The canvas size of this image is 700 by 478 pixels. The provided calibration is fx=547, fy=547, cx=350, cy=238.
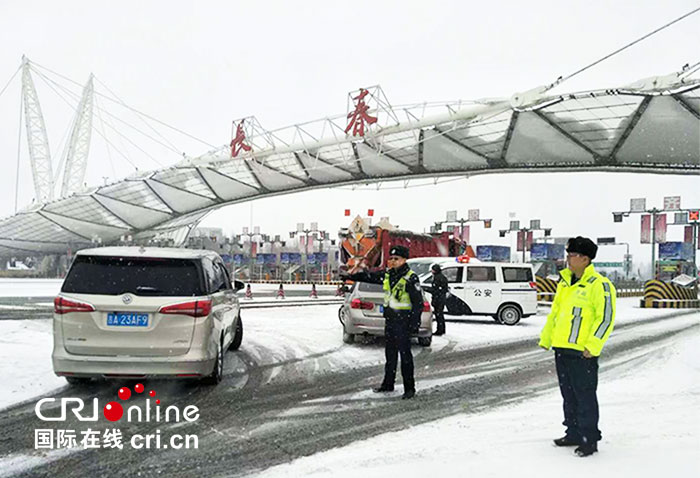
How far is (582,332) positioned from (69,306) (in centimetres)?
525

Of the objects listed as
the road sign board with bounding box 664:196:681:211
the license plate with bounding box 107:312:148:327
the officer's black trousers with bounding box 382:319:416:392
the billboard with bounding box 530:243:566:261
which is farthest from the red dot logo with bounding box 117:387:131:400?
the billboard with bounding box 530:243:566:261

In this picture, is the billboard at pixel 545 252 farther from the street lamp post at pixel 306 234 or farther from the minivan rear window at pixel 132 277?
the minivan rear window at pixel 132 277

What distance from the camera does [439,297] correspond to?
1323 cm

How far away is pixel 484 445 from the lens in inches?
181

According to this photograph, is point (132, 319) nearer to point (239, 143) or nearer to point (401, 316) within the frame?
point (401, 316)

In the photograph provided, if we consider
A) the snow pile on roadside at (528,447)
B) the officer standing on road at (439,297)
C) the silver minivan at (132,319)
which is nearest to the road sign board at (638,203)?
the officer standing on road at (439,297)

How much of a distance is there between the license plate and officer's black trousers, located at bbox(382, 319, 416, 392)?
2.83 metres

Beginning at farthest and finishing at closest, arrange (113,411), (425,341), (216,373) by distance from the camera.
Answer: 1. (425,341)
2. (216,373)
3. (113,411)

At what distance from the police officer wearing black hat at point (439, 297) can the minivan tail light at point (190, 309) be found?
303 inches

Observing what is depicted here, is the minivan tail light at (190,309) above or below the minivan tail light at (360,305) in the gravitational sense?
above

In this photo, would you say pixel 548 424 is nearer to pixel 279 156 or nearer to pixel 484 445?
pixel 484 445

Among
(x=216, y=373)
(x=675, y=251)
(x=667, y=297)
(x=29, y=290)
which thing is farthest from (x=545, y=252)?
(x=216, y=373)

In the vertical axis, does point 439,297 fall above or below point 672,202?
below

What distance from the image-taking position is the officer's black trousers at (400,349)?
6.52m
